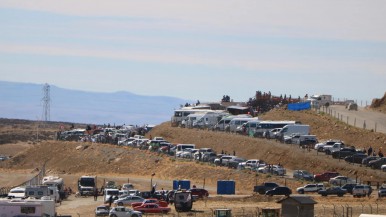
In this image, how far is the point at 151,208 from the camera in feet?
197

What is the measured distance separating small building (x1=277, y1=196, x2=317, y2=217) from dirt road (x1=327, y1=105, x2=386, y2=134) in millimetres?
40696

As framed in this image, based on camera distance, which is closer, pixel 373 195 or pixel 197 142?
pixel 373 195

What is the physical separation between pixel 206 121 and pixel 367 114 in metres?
15.8

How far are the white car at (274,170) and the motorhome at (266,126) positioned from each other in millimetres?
17622

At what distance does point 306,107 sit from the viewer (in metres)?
110

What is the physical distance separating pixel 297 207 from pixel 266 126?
44979mm

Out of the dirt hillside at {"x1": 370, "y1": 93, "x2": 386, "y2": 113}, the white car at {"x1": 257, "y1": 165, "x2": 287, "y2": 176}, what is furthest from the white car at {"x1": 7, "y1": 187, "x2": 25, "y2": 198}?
the dirt hillside at {"x1": 370, "y1": 93, "x2": 386, "y2": 113}

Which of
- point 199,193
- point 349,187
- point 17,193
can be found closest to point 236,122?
point 349,187

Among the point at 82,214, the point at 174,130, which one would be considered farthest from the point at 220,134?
the point at 82,214

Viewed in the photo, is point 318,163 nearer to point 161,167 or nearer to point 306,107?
point 161,167

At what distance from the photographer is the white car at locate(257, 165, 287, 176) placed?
254 feet

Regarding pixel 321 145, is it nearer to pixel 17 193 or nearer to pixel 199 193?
pixel 199 193

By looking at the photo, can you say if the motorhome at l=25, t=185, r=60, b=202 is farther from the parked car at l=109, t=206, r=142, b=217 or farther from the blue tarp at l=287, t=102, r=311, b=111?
the blue tarp at l=287, t=102, r=311, b=111

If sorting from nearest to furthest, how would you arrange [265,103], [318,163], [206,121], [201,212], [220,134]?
[201,212], [318,163], [220,134], [206,121], [265,103]
